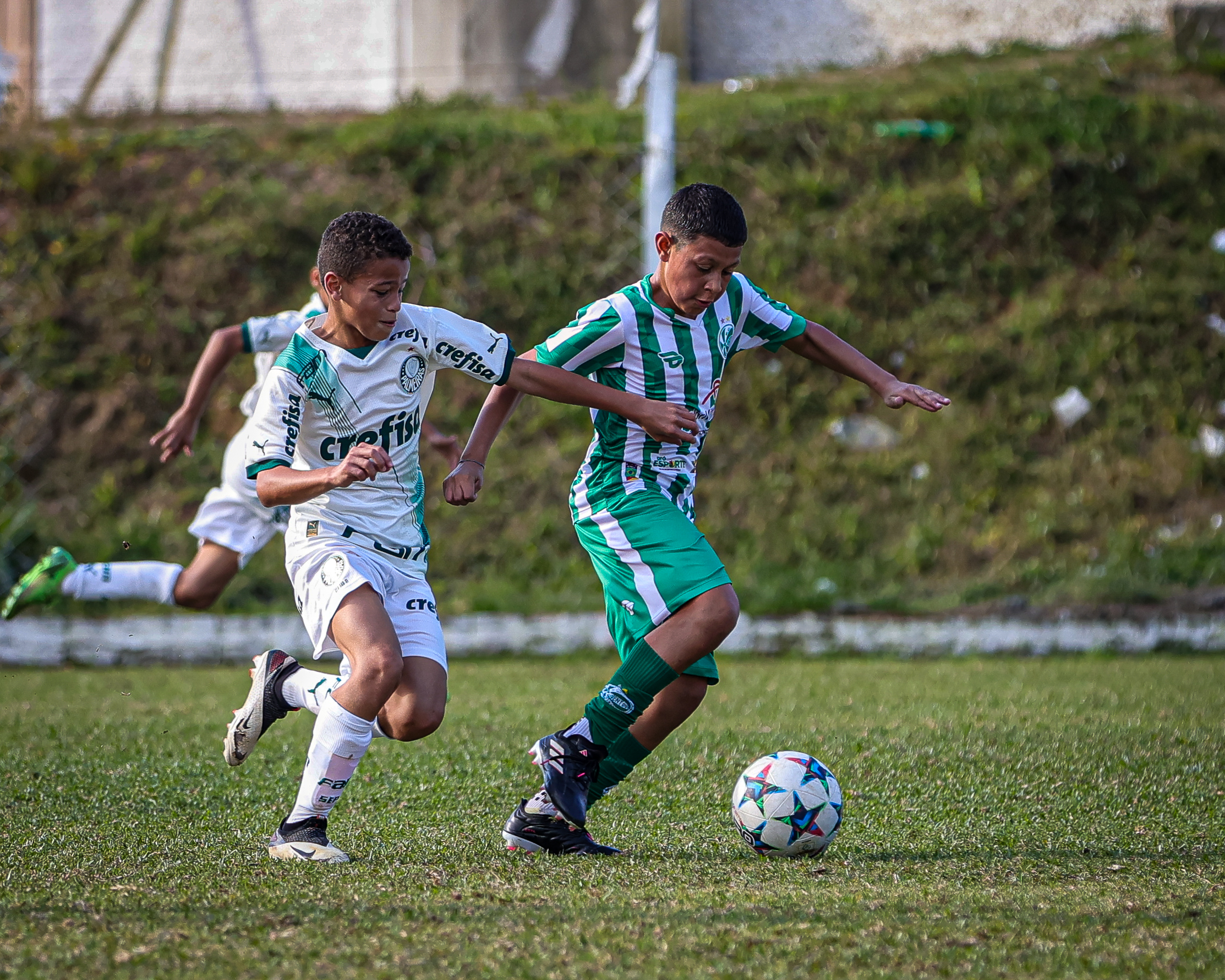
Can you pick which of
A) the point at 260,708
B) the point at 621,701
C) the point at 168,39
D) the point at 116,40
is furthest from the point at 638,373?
the point at 116,40

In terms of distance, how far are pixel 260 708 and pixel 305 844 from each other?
2.20 feet

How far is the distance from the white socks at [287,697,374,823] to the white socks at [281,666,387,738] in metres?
0.26

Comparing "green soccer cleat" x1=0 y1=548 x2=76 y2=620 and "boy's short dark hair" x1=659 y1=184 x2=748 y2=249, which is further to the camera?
"green soccer cleat" x1=0 y1=548 x2=76 y2=620

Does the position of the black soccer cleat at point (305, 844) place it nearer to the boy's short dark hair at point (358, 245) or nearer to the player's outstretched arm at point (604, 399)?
the player's outstretched arm at point (604, 399)

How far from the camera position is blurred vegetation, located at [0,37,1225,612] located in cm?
1009

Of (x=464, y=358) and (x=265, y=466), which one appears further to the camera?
(x=464, y=358)

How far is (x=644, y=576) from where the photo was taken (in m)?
3.79

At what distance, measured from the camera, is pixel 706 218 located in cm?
379

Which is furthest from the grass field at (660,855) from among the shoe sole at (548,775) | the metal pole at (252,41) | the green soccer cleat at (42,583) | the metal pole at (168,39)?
the metal pole at (168,39)

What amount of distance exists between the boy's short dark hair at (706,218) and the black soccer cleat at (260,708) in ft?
5.77

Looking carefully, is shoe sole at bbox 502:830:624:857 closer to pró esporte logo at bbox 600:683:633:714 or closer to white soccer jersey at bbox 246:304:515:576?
pró esporte logo at bbox 600:683:633:714

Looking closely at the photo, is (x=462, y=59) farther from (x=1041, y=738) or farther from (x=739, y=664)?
(x=1041, y=738)

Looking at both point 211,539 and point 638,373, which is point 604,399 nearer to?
point 638,373

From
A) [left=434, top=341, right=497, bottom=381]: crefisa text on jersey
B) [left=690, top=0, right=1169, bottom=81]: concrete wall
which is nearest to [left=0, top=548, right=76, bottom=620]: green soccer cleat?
[left=434, top=341, right=497, bottom=381]: crefisa text on jersey
